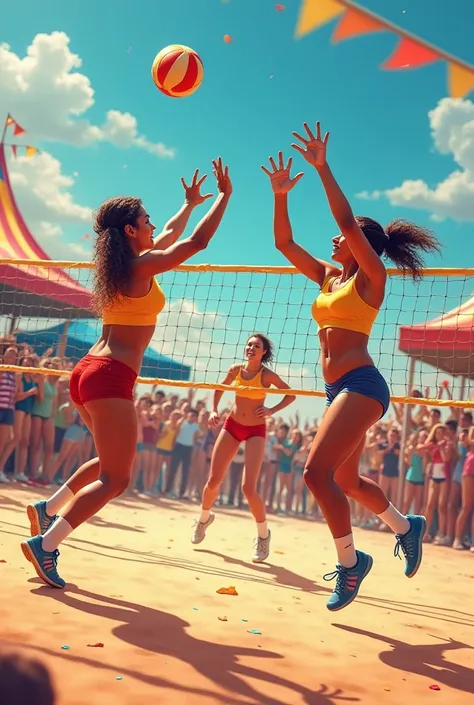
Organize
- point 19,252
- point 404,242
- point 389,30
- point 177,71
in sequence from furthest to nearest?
point 19,252 < point 177,71 < point 404,242 < point 389,30

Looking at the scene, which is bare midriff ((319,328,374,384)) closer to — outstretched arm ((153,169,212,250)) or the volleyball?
outstretched arm ((153,169,212,250))

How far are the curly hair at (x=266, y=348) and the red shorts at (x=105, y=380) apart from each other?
3.35 meters

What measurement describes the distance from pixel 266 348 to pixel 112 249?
3474mm

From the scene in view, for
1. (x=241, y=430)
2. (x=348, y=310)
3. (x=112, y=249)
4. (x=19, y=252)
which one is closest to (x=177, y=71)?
(x=112, y=249)

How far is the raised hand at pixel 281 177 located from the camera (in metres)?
4.50

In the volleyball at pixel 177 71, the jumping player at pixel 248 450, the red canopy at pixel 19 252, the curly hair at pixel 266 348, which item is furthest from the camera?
the red canopy at pixel 19 252

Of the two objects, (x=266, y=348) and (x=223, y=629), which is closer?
(x=223, y=629)

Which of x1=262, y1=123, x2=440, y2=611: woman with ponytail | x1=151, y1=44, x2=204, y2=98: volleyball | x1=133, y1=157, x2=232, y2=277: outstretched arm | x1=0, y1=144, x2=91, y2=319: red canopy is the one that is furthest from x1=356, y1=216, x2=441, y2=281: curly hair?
x1=0, y1=144, x2=91, y2=319: red canopy

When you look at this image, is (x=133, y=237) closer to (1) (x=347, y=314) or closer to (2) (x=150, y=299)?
(2) (x=150, y=299)

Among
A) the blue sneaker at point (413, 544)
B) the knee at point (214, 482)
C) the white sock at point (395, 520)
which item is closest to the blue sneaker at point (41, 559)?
the white sock at point (395, 520)

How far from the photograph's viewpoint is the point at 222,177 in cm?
440

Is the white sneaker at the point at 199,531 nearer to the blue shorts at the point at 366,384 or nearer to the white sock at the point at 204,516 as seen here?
the white sock at the point at 204,516

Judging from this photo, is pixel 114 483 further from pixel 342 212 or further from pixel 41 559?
pixel 342 212

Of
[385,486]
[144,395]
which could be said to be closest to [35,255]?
[144,395]
